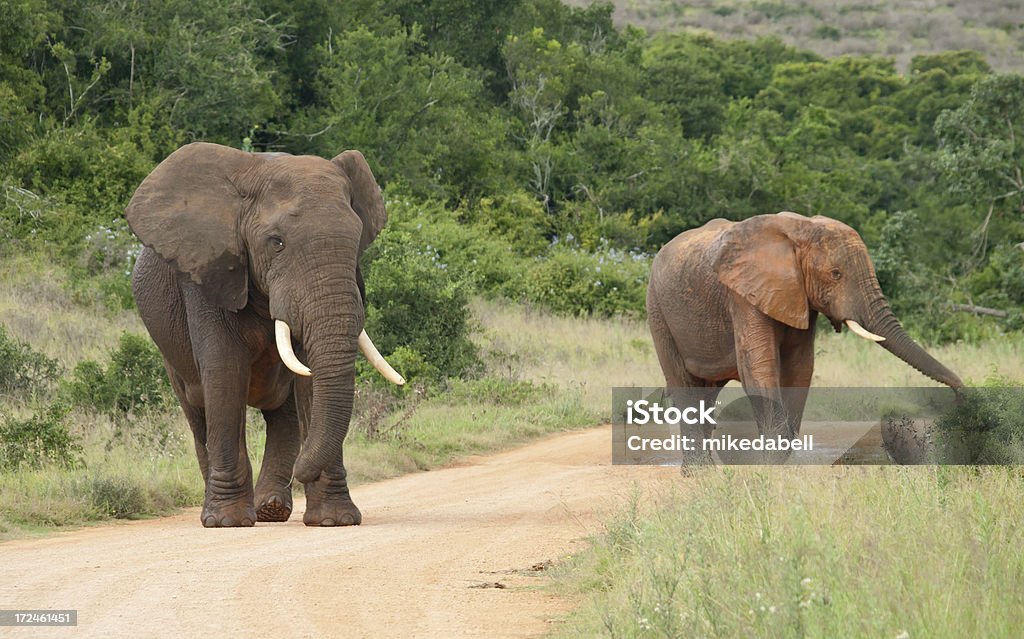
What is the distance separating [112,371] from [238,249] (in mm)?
5327

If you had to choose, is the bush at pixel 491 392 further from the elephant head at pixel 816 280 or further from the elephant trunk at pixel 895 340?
the elephant trunk at pixel 895 340

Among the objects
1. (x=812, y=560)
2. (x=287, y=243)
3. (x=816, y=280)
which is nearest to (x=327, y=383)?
(x=287, y=243)

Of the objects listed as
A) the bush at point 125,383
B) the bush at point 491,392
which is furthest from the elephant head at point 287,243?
the bush at point 491,392

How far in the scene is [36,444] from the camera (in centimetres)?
1227

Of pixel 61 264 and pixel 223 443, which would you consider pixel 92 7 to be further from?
pixel 223 443

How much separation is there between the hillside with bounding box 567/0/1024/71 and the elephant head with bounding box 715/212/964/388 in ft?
225

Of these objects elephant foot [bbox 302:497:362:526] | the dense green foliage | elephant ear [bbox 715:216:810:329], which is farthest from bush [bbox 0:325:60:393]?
elephant ear [bbox 715:216:810:329]

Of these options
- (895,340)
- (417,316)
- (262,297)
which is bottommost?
(417,316)

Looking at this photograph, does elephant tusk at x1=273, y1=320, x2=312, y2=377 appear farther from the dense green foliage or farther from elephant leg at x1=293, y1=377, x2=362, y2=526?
the dense green foliage

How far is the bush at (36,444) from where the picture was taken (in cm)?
1201

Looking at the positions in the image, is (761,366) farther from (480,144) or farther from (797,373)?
(480,144)

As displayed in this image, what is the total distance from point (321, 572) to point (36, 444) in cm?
549

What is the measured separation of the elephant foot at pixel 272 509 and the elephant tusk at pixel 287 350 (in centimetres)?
133

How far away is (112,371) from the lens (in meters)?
14.7
